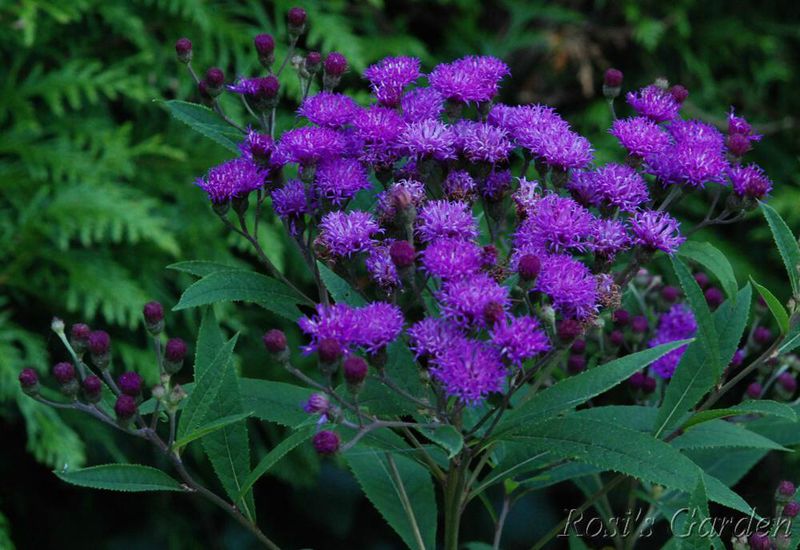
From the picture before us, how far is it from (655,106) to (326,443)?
2.13ft

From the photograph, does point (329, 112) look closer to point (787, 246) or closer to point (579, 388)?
point (579, 388)

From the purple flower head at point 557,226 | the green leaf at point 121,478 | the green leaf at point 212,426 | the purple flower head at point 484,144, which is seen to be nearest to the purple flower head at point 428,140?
the purple flower head at point 484,144

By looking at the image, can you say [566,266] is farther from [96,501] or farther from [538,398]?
[96,501]

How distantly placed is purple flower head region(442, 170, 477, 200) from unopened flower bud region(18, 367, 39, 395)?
0.53 meters

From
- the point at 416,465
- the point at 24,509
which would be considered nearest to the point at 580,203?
the point at 416,465

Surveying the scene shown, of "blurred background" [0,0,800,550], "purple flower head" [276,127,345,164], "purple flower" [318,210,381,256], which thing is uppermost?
"purple flower head" [276,127,345,164]

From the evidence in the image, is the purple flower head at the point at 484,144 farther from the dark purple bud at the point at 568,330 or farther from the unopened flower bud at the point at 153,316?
the unopened flower bud at the point at 153,316

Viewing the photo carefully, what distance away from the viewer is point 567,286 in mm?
1076

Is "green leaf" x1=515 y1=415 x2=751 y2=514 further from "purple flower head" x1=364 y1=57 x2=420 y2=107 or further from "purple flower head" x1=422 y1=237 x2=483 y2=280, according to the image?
"purple flower head" x1=364 y1=57 x2=420 y2=107

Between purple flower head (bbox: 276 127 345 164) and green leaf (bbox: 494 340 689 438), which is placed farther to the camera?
purple flower head (bbox: 276 127 345 164)

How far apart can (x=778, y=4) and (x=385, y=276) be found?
271 centimetres

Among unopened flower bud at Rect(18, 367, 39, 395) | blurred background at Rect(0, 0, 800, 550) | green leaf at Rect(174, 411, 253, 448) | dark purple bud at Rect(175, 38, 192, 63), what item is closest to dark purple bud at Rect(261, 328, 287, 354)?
green leaf at Rect(174, 411, 253, 448)

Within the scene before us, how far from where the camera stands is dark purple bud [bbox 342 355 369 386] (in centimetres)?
103

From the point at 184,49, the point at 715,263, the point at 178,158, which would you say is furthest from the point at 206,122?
the point at 178,158
